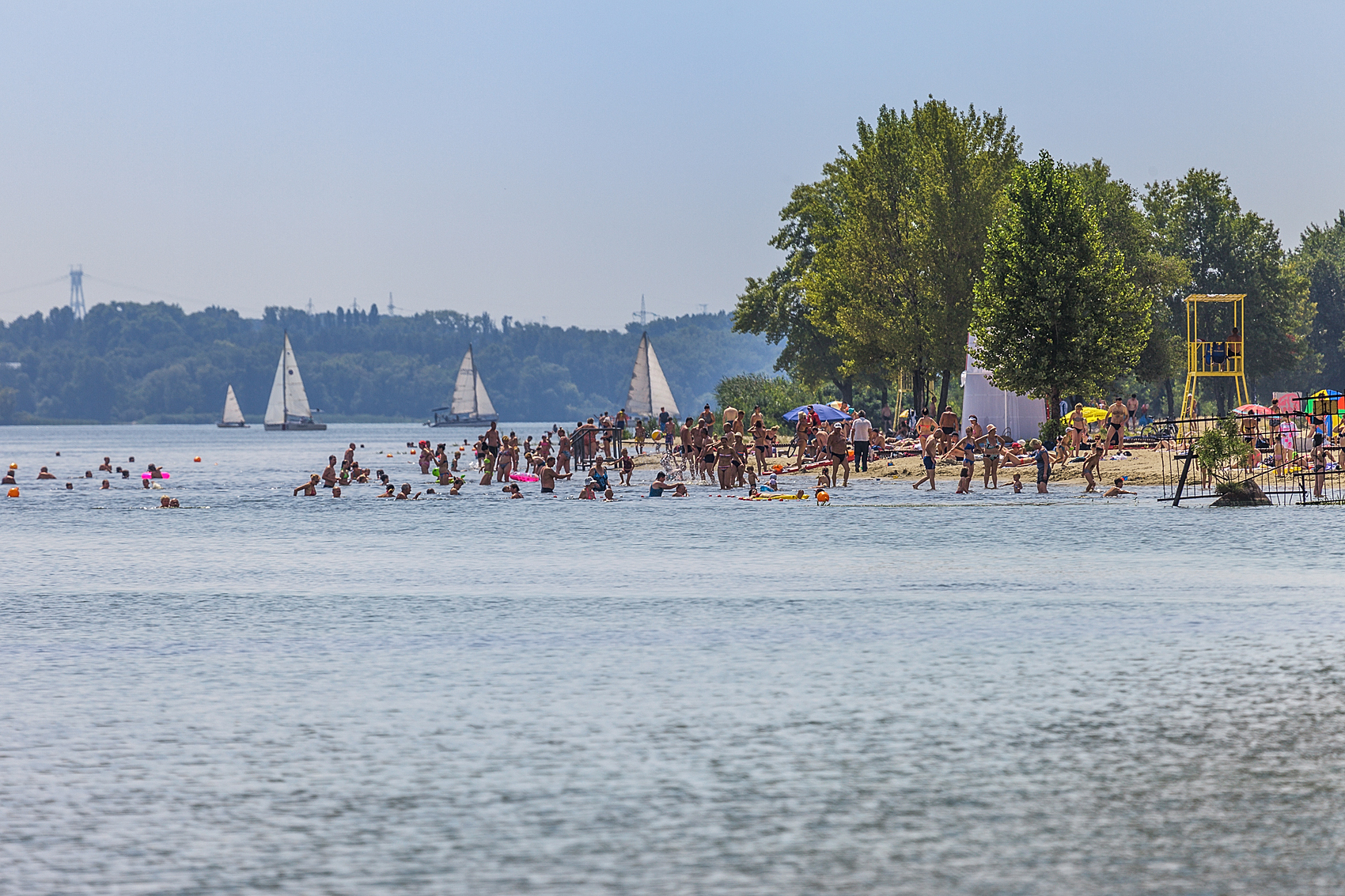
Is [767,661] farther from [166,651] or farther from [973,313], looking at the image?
[973,313]

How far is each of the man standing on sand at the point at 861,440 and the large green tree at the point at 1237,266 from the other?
43.4 meters

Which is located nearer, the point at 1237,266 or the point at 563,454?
the point at 563,454

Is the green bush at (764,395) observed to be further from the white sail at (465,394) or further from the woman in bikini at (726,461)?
the white sail at (465,394)

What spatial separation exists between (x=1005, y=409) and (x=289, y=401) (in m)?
136

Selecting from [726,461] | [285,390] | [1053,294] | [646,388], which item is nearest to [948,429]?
[1053,294]

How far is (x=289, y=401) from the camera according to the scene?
178875mm

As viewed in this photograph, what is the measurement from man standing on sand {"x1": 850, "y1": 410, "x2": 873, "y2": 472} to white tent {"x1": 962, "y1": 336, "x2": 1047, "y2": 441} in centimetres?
806

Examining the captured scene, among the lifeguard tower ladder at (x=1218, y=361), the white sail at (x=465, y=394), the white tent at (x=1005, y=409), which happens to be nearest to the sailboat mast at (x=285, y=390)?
the white sail at (x=465, y=394)

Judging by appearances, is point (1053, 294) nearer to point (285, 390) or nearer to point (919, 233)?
point (919, 233)

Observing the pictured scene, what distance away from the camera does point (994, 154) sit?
200 ft

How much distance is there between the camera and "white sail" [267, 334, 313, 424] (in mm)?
172125

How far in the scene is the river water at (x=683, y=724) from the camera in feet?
23.3

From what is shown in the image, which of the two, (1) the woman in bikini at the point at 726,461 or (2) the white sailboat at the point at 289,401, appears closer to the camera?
(1) the woman in bikini at the point at 726,461

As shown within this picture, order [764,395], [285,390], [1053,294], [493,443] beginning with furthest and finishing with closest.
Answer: [285,390] → [764,395] → [493,443] → [1053,294]
